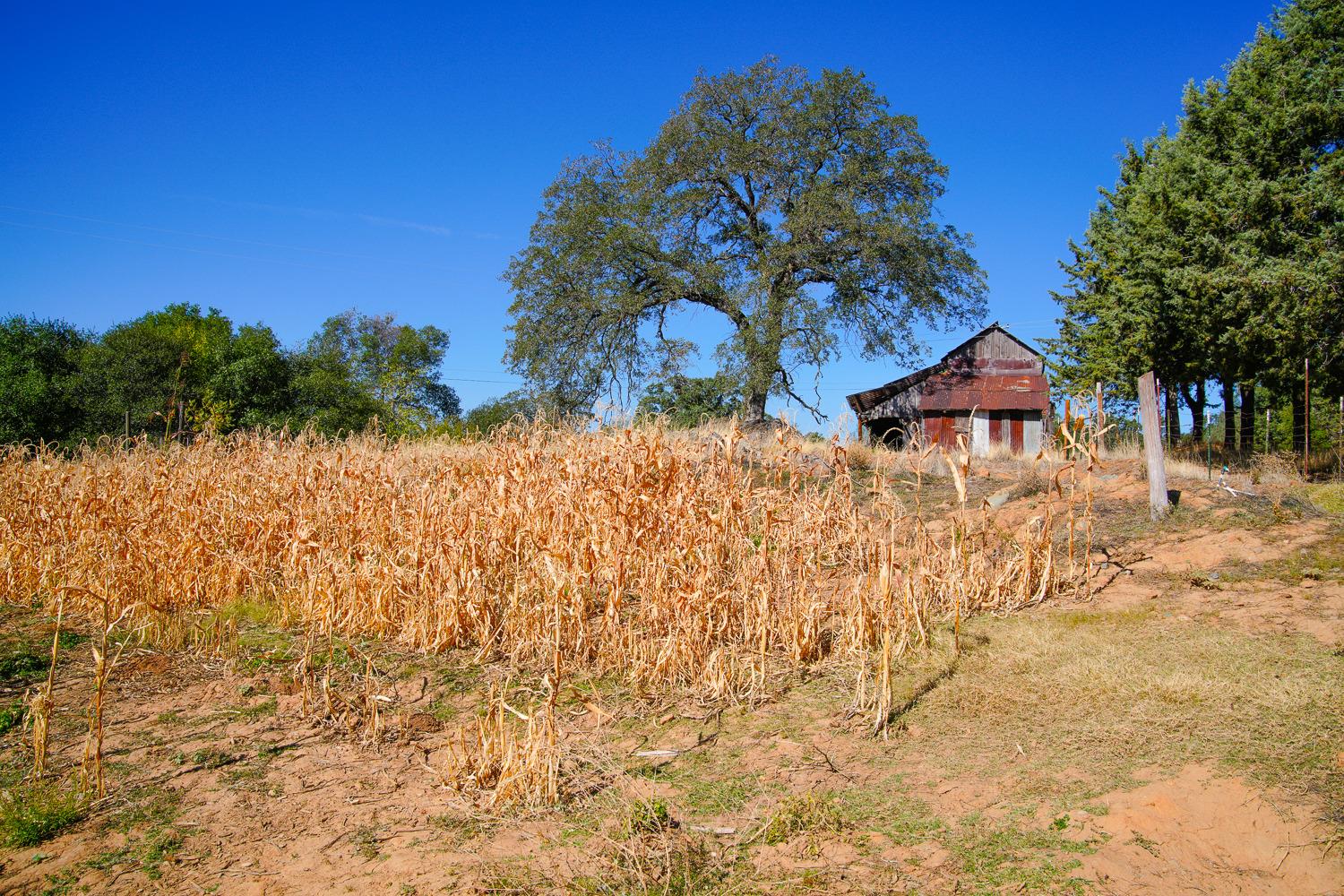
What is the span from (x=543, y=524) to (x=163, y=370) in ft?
102

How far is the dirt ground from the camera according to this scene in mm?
3049

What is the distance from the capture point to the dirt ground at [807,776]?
3049mm

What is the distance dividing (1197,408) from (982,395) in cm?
683

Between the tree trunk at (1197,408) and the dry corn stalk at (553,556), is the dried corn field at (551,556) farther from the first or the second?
the tree trunk at (1197,408)

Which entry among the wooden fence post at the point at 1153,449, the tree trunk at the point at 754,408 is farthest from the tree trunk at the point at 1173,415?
the wooden fence post at the point at 1153,449

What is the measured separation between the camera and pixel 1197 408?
83.6 ft

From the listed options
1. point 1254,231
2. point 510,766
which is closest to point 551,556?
point 510,766

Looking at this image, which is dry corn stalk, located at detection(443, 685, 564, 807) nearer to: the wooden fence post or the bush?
the bush

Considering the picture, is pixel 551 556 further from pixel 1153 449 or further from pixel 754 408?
pixel 754 408

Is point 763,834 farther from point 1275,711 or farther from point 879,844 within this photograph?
point 1275,711

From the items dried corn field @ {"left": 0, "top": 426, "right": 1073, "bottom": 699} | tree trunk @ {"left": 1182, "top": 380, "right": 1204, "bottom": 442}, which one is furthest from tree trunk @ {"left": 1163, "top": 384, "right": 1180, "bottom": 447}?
dried corn field @ {"left": 0, "top": 426, "right": 1073, "bottom": 699}

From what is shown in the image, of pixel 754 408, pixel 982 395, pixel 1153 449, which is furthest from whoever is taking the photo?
pixel 982 395

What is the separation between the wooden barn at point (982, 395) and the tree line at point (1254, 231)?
626cm

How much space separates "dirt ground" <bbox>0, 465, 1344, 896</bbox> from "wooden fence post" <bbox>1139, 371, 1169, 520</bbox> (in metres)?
1.97
